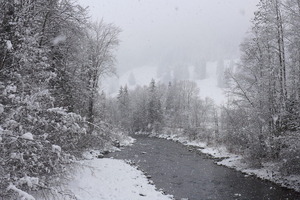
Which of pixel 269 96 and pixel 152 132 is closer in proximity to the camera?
pixel 269 96

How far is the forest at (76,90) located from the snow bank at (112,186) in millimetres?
1651

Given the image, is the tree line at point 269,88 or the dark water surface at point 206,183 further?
the tree line at point 269,88

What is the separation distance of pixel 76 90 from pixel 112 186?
5.42 metres

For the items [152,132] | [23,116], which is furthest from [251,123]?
[152,132]

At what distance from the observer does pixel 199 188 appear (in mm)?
14664

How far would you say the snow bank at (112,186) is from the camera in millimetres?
10281

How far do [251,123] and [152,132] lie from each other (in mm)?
42749

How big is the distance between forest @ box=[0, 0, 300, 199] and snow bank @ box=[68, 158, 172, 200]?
65.0 inches

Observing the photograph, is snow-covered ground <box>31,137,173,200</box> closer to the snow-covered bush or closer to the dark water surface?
the dark water surface

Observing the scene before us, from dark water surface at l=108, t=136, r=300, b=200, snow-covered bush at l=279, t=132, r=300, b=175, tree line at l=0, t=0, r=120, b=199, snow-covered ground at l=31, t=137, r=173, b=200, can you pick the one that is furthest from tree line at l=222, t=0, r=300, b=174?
tree line at l=0, t=0, r=120, b=199

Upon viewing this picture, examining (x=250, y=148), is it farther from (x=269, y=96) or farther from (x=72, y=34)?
(x=72, y=34)

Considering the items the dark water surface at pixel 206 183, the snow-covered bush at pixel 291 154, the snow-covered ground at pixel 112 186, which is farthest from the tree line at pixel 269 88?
the snow-covered ground at pixel 112 186

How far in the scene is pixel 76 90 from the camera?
11.8 m

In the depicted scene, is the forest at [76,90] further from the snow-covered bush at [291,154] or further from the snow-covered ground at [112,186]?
the snow-covered ground at [112,186]
